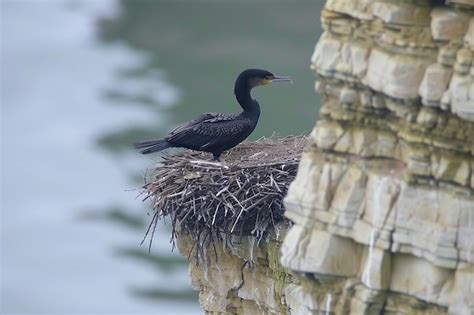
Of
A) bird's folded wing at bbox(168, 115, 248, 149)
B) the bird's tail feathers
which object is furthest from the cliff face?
the bird's tail feathers

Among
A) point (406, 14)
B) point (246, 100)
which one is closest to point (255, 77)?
point (246, 100)

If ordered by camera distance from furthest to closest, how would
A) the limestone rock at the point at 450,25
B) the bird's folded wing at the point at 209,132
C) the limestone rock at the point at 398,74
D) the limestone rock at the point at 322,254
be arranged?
the bird's folded wing at the point at 209,132
the limestone rock at the point at 322,254
the limestone rock at the point at 398,74
the limestone rock at the point at 450,25

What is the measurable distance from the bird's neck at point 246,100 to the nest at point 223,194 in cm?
137

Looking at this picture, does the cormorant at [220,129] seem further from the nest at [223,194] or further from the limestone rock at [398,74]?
the limestone rock at [398,74]

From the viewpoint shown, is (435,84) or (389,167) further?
(389,167)

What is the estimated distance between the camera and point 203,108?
4553 centimetres

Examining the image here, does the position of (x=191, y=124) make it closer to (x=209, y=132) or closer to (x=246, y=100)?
(x=209, y=132)

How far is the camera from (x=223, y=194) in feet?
42.2

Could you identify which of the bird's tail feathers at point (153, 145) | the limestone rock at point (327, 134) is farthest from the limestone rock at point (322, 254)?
the bird's tail feathers at point (153, 145)

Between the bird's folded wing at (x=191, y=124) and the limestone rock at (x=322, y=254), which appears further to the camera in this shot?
the bird's folded wing at (x=191, y=124)

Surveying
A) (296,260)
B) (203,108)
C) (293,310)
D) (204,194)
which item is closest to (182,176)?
(204,194)

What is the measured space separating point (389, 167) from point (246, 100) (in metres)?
6.82

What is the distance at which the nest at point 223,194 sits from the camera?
12.6 m

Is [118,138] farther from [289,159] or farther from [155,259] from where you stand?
[289,159]
